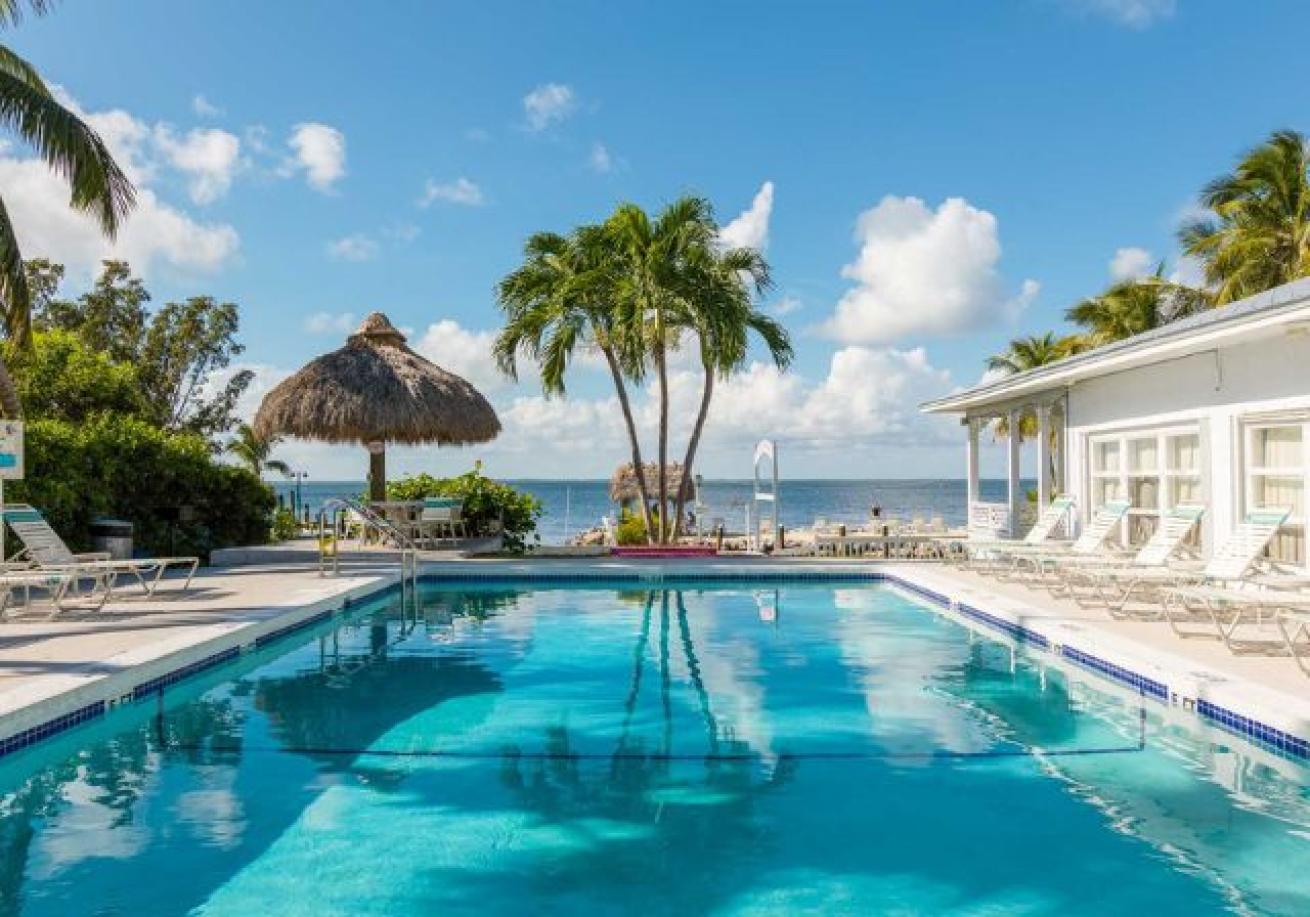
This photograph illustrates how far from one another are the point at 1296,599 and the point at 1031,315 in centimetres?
3243

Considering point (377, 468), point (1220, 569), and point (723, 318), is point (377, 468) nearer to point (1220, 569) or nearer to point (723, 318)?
point (723, 318)

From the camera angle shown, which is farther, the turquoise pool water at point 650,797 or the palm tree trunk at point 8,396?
the palm tree trunk at point 8,396

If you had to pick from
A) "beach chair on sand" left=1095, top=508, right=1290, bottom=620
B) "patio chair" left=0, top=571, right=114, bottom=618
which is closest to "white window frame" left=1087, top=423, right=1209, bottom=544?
"beach chair on sand" left=1095, top=508, right=1290, bottom=620

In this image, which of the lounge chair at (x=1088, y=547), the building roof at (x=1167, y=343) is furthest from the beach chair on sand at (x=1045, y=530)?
the building roof at (x=1167, y=343)

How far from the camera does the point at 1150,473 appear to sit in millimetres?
12977

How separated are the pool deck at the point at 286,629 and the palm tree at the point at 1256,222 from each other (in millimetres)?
15803

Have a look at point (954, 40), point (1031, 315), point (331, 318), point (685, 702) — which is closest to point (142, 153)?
point (331, 318)

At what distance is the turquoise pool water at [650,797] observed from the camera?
4.30 metres

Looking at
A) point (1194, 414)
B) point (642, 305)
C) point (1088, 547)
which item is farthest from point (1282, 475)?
point (642, 305)

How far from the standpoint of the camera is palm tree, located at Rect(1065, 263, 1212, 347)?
29.5 meters

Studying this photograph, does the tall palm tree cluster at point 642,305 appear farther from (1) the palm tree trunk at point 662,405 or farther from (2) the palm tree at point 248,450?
(2) the palm tree at point 248,450

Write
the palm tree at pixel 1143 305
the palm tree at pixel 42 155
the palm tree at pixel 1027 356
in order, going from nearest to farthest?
the palm tree at pixel 42 155
the palm tree at pixel 1143 305
the palm tree at pixel 1027 356

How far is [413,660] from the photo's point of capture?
930cm

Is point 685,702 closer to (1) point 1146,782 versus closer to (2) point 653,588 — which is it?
(1) point 1146,782
